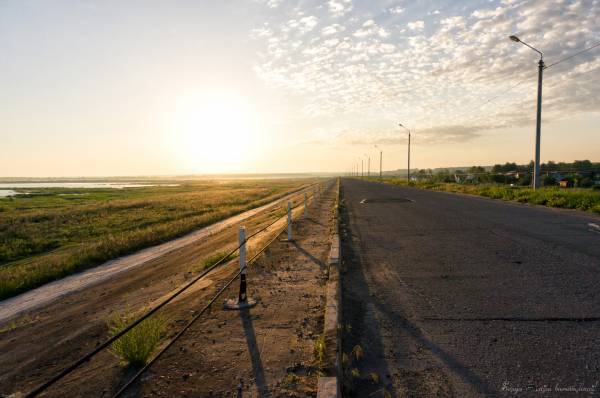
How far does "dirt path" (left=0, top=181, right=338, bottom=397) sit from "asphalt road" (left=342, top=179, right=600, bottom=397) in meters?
0.97

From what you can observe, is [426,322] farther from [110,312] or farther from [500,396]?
[110,312]

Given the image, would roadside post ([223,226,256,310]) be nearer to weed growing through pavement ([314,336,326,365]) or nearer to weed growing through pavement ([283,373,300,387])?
weed growing through pavement ([314,336,326,365])

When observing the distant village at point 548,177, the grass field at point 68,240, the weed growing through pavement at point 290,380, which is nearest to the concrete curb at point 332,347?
the weed growing through pavement at point 290,380

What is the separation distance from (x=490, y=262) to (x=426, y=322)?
373 cm

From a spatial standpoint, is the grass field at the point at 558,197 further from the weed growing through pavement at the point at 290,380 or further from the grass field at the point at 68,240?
the grass field at the point at 68,240

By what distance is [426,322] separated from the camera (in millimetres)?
4672

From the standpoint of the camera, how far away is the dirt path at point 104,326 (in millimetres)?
4059

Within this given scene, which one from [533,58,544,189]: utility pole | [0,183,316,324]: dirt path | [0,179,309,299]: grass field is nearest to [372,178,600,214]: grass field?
[533,58,544,189]: utility pole

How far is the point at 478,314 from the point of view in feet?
15.8

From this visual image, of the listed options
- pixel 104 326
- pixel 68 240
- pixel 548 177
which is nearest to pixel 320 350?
pixel 104 326

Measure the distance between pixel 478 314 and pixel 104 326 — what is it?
6.18m

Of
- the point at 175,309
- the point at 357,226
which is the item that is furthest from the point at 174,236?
the point at 175,309

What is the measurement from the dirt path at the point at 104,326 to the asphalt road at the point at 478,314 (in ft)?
3.18

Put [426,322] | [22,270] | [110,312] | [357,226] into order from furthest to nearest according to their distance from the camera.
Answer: [357,226] < [22,270] < [110,312] < [426,322]
